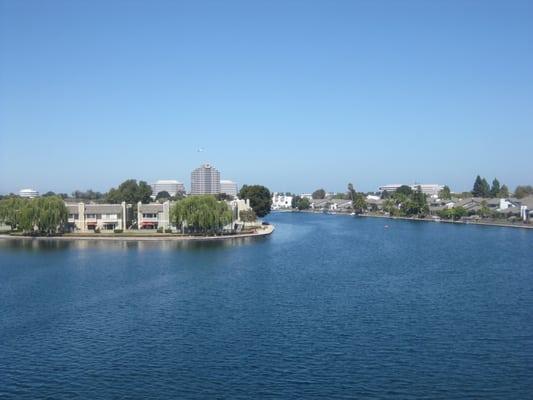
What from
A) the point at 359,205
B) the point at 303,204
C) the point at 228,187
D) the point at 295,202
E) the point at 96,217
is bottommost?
the point at 96,217

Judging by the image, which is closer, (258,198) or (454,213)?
(258,198)

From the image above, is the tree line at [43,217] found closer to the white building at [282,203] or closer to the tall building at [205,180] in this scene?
the white building at [282,203]

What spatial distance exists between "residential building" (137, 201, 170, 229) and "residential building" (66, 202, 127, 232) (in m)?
1.18

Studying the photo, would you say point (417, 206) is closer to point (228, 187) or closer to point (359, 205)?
point (359, 205)

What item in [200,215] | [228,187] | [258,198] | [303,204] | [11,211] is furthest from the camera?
[228,187]

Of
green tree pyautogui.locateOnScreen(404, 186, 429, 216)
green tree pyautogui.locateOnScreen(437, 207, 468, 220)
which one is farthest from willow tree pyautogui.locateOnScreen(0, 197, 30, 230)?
green tree pyautogui.locateOnScreen(404, 186, 429, 216)

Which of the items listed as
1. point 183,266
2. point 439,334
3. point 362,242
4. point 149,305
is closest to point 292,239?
point 362,242

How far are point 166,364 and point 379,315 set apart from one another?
6309mm

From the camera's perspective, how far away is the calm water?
11.0 m

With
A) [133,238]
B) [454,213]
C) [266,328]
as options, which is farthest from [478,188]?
[266,328]

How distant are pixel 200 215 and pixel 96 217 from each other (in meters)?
8.90

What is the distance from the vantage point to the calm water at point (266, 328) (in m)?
11.0

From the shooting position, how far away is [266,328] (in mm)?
14594

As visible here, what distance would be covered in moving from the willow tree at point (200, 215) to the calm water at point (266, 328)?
12204 mm
